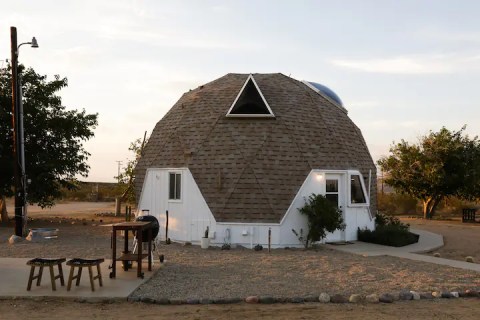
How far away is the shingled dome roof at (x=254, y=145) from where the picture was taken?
15.5m

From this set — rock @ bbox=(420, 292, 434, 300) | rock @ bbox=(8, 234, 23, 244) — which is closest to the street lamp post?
rock @ bbox=(8, 234, 23, 244)

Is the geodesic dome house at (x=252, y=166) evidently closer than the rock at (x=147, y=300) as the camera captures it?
No

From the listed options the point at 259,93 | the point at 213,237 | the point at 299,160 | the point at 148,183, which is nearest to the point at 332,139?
the point at 299,160

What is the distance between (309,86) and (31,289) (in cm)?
1491

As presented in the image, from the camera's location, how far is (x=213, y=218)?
15.6 m

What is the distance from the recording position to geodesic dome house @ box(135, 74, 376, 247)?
15461 mm

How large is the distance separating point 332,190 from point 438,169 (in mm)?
15067

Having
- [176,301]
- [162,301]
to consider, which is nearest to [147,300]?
[162,301]

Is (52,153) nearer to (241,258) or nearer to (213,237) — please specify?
(213,237)

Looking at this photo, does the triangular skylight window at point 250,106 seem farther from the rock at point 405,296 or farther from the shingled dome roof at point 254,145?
the rock at point 405,296

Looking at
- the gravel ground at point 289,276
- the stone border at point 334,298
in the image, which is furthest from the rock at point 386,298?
the gravel ground at point 289,276

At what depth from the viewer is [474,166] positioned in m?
28.8

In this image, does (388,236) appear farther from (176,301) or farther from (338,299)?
(176,301)

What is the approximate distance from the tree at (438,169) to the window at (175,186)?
18.7 m
